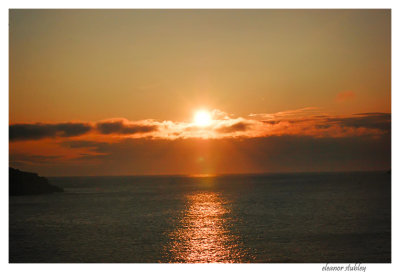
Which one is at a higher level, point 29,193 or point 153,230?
point 29,193

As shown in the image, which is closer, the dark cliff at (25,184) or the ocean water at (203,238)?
the ocean water at (203,238)

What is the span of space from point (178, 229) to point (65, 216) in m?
21.0

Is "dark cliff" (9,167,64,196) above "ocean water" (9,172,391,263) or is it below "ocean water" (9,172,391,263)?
above

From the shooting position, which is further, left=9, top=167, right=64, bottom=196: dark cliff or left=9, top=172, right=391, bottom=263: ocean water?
left=9, top=167, right=64, bottom=196: dark cliff

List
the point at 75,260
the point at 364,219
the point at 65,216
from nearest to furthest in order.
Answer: the point at 75,260 < the point at 364,219 < the point at 65,216

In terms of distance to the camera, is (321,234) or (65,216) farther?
(65,216)

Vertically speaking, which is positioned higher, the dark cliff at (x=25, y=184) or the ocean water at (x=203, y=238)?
the dark cliff at (x=25, y=184)

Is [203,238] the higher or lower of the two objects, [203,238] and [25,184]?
the lower

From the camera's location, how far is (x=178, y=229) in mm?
39125

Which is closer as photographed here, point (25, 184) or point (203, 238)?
point (203, 238)
